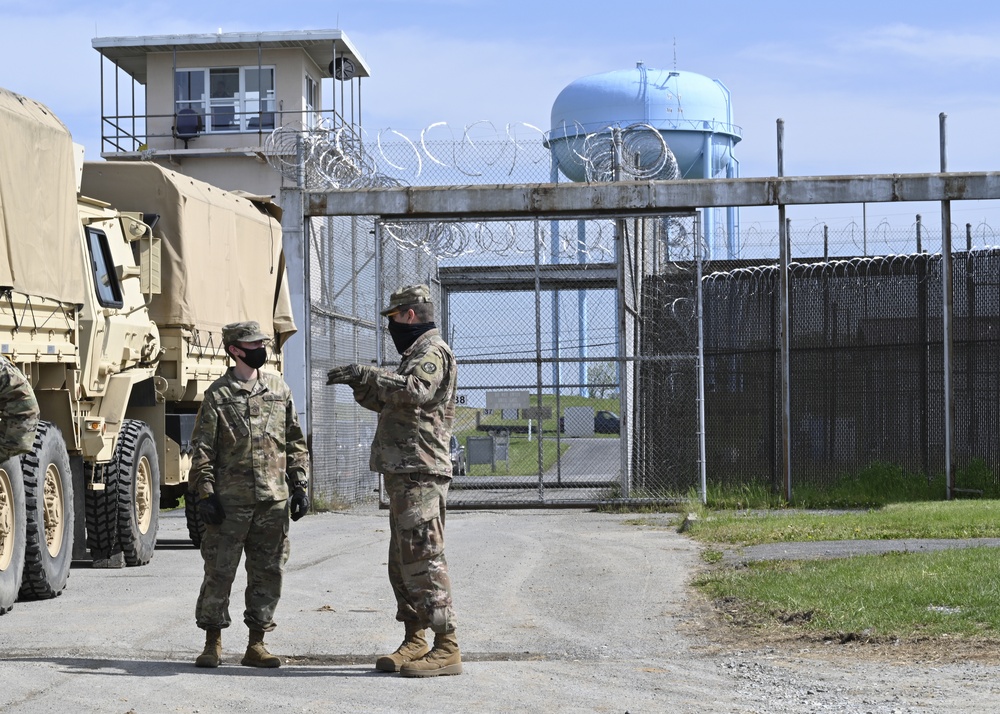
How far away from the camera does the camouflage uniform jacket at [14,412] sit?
681cm

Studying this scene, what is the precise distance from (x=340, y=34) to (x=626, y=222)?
1707 centimetres

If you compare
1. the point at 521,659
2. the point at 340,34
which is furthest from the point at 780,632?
the point at 340,34

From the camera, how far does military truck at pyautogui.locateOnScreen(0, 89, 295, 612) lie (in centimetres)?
928

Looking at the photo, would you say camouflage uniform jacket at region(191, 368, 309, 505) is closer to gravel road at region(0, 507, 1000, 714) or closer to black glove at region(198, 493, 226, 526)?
black glove at region(198, 493, 226, 526)

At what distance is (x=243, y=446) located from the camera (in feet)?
23.3

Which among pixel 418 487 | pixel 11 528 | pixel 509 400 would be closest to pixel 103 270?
pixel 11 528

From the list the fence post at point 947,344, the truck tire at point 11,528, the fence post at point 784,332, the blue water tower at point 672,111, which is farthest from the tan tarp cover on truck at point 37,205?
the blue water tower at point 672,111

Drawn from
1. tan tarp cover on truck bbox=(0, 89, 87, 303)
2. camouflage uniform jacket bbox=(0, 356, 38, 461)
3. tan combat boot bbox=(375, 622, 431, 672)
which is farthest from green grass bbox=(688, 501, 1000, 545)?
camouflage uniform jacket bbox=(0, 356, 38, 461)

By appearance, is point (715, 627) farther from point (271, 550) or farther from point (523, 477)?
point (523, 477)

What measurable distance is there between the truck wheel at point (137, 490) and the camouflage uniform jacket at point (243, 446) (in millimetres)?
4498

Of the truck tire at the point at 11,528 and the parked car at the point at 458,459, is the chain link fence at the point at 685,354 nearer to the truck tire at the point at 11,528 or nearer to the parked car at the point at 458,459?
the parked car at the point at 458,459

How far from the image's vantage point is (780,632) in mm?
7797

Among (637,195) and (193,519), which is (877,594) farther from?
(637,195)

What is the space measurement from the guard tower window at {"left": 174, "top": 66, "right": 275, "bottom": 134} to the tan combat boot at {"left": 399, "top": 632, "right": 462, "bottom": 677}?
90.3ft
